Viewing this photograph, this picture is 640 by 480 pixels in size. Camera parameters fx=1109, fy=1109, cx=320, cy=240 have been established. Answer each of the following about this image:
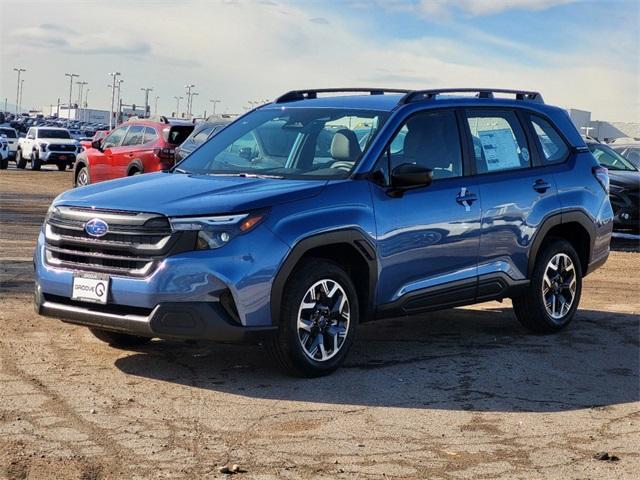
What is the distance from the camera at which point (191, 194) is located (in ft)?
22.5

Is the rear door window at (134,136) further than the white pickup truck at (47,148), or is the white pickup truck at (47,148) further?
the white pickup truck at (47,148)

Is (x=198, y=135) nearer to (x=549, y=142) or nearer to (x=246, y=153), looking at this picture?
(x=549, y=142)

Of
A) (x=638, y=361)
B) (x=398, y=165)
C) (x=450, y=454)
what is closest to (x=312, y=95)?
(x=398, y=165)

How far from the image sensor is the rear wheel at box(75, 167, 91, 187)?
2227cm

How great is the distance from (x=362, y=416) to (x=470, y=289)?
2183mm

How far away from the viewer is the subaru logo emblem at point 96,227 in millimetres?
6707

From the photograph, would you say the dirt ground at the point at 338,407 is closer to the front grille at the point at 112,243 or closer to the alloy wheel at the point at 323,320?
the alloy wheel at the point at 323,320

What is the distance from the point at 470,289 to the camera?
8.09 meters

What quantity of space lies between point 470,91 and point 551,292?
176cm

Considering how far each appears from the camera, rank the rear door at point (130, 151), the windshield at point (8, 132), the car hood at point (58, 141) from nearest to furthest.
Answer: the rear door at point (130, 151), the car hood at point (58, 141), the windshield at point (8, 132)

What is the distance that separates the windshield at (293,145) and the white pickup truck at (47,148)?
33644 mm

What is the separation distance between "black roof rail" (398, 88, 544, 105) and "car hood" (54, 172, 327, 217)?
122cm

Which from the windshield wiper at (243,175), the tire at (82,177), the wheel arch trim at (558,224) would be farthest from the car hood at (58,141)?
the windshield wiper at (243,175)

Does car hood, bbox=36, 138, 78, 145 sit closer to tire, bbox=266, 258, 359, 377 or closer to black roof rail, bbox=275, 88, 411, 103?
black roof rail, bbox=275, 88, 411, 103
